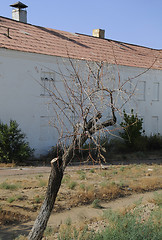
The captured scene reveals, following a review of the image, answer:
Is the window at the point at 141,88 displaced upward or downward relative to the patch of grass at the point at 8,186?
upward

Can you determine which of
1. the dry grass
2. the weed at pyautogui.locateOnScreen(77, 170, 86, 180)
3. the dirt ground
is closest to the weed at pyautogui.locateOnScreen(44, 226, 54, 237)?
the dirt ground

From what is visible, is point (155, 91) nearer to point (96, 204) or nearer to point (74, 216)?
point (96, 204)

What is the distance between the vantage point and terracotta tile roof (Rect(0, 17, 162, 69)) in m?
16.4

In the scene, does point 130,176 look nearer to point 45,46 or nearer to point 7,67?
point 7,67

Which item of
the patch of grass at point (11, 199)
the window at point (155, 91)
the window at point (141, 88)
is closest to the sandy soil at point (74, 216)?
the patch of grass at point (11, 199)

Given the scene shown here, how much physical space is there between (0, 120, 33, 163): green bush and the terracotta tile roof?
3.41m

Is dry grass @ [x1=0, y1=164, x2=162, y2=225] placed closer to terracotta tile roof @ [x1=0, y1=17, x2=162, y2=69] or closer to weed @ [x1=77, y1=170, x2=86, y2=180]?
weed @ [x1=77, y1=170, x2=86, y2=180]

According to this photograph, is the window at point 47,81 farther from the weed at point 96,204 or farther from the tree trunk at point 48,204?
the tree trunk at point 48,204

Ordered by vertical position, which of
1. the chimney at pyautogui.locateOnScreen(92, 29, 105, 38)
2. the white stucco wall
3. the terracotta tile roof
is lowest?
the white stucco wall

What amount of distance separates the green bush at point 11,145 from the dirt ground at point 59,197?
922mm

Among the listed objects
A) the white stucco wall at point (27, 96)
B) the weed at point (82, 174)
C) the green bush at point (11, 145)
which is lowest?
the weed at point (82, 174)

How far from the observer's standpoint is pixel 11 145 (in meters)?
14.6

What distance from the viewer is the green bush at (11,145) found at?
567 inches

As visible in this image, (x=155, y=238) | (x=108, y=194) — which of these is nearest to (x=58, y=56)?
(x=108, y=194)
